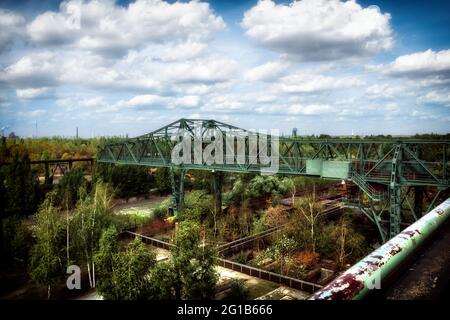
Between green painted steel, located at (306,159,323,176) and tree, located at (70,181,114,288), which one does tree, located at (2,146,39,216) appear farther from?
green painted steel, located at (306,159,323,176)

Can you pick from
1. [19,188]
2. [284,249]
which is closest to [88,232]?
[284,249]

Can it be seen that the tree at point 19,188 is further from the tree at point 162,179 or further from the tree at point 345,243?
the tree at point 345,243

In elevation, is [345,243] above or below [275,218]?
below

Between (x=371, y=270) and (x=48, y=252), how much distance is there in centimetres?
2281

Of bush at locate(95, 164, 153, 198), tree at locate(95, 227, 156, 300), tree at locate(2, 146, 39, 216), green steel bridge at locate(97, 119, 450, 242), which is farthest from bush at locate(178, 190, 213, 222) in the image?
tree at locate(2, 146, 39, 216)

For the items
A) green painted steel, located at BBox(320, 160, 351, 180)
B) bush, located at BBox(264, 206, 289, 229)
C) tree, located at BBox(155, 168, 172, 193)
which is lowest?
bush, located at BBox(264, 206, 289, 229)

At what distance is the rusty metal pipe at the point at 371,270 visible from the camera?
2.63 metres

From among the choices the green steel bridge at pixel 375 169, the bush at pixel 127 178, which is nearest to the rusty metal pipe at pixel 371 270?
the green steel bridge at pixel 375 169

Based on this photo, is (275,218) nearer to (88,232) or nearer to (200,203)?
(200,203)

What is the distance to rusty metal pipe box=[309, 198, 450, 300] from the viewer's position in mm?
2633

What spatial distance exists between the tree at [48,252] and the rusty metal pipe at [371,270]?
2219cm

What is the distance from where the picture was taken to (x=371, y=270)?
285 cm

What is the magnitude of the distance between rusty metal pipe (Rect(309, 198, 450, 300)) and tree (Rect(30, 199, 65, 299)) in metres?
22.2
